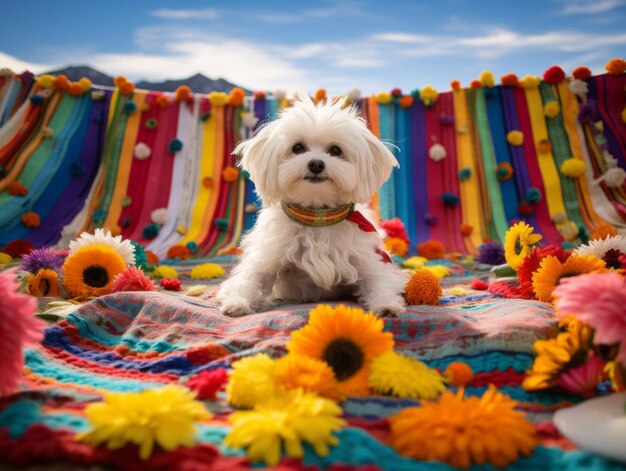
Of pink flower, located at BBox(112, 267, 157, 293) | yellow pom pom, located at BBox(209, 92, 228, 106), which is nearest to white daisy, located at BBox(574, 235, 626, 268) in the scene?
pink flower, located at BBox(112, 267, 157, 293)

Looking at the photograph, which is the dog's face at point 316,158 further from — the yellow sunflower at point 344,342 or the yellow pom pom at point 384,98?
the yellow pom pom at point 384,98

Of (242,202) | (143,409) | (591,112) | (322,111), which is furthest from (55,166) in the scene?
(591,112)

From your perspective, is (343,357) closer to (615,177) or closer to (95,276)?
(95,276)

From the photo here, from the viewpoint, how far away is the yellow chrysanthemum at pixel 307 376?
133 cm

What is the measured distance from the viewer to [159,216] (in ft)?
15.3

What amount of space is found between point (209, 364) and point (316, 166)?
101 centimetres

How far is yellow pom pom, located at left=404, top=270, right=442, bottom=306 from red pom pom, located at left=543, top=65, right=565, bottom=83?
3.17m

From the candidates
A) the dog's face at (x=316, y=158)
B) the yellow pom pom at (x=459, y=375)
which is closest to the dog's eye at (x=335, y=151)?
the dog's face at (x=316, y=158)

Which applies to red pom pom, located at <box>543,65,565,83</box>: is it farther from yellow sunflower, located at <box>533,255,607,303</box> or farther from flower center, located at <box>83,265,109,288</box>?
flower center, located at <box>83,265,109,288</box>

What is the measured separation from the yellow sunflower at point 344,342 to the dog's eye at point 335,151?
1.04 meters

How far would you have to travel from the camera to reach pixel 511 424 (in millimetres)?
1138

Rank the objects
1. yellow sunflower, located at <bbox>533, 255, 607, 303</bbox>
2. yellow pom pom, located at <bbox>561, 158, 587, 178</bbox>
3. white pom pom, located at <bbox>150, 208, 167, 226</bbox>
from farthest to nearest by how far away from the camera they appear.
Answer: white pom pom, located at <bbox>150, 208, 167, 226</bbox>
yellow pom pom, located at <bbox>561, 158, 587, 178</bbox>
yellow sunflower, located at <bbox>533, 255, 607, 303</bbox>

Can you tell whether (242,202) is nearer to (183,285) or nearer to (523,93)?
(183,285)

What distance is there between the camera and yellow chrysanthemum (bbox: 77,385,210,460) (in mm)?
1087
